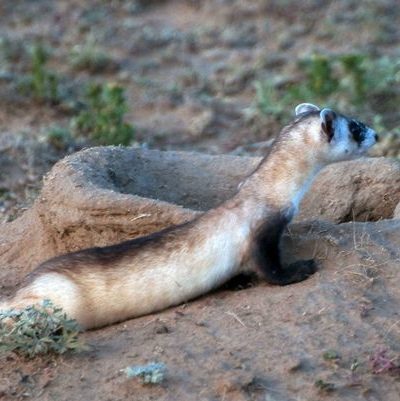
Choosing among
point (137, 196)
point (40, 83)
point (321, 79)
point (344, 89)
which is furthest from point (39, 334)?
point (344, 89)

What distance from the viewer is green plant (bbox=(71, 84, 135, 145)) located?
10.3 m

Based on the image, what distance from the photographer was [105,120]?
1045 centimetres

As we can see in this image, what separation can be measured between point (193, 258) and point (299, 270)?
22.7 inches

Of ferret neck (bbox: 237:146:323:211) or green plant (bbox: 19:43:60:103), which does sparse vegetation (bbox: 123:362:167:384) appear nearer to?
ferret neck (bbox: 237:146:323:211)

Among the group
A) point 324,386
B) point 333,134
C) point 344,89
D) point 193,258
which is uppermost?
point 333,134

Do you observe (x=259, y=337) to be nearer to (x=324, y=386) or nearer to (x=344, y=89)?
(x=324, y=386)

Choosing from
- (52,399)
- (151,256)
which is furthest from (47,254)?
(52,399)

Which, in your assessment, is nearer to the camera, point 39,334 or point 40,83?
point 39,334

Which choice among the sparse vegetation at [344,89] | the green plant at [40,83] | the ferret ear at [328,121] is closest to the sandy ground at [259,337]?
the ferret ear at [328,121]

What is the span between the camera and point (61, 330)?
5.52m

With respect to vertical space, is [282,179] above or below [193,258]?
above

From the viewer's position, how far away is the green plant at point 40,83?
1184 cm

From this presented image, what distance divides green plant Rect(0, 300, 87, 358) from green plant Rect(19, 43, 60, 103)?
6.71 m

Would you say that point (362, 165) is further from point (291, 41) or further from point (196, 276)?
point (291, 41)
